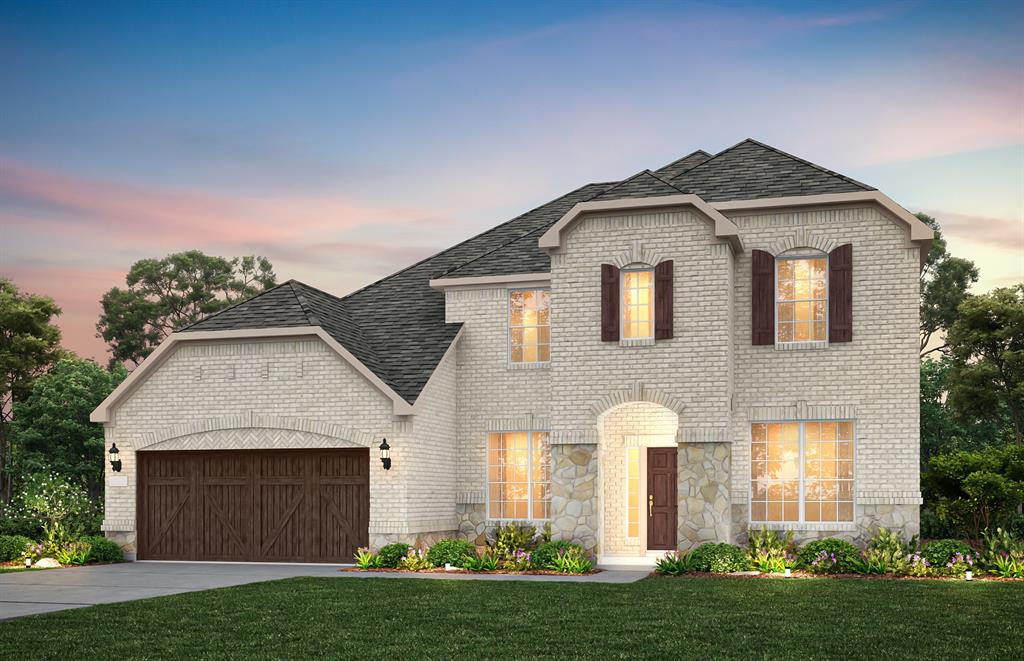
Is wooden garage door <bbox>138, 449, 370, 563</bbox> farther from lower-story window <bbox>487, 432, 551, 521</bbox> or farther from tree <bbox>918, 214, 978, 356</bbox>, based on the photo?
tree <bbox>918, 214, 978, 356</bbox>

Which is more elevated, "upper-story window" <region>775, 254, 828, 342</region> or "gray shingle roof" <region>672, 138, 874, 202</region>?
"gray shingle roof" <region>672, 138, 874, 202</region>

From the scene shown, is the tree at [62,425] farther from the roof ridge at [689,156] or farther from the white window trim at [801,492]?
the white window trim at [801,492]

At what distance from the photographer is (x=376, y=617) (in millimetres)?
13258

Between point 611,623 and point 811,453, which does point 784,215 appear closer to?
point 811,453

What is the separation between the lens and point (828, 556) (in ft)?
62.5

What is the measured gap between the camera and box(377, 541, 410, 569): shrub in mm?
20672

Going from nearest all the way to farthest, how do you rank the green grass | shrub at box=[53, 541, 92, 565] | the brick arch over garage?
the green grass
the brick arch over garage
shrub at box=[53, 541, 92, 565]

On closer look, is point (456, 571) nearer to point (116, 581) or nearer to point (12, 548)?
point (116, 581)

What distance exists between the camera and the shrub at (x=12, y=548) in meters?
22.3

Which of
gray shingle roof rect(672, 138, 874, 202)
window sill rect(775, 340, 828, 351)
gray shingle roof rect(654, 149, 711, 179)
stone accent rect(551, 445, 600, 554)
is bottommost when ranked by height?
stone accent rect(551, 445, 600, 554)

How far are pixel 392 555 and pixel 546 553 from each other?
3014mm

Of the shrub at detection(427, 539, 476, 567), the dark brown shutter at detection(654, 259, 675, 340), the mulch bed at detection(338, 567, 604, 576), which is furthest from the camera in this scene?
the dark brown shutter at detection(654, 259, 675, 340)

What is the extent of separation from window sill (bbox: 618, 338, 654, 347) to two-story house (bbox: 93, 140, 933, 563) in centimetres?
4

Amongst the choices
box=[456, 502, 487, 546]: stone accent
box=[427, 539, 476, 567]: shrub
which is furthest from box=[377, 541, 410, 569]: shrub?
box=[456, 502, 487, 546]: stone accent
